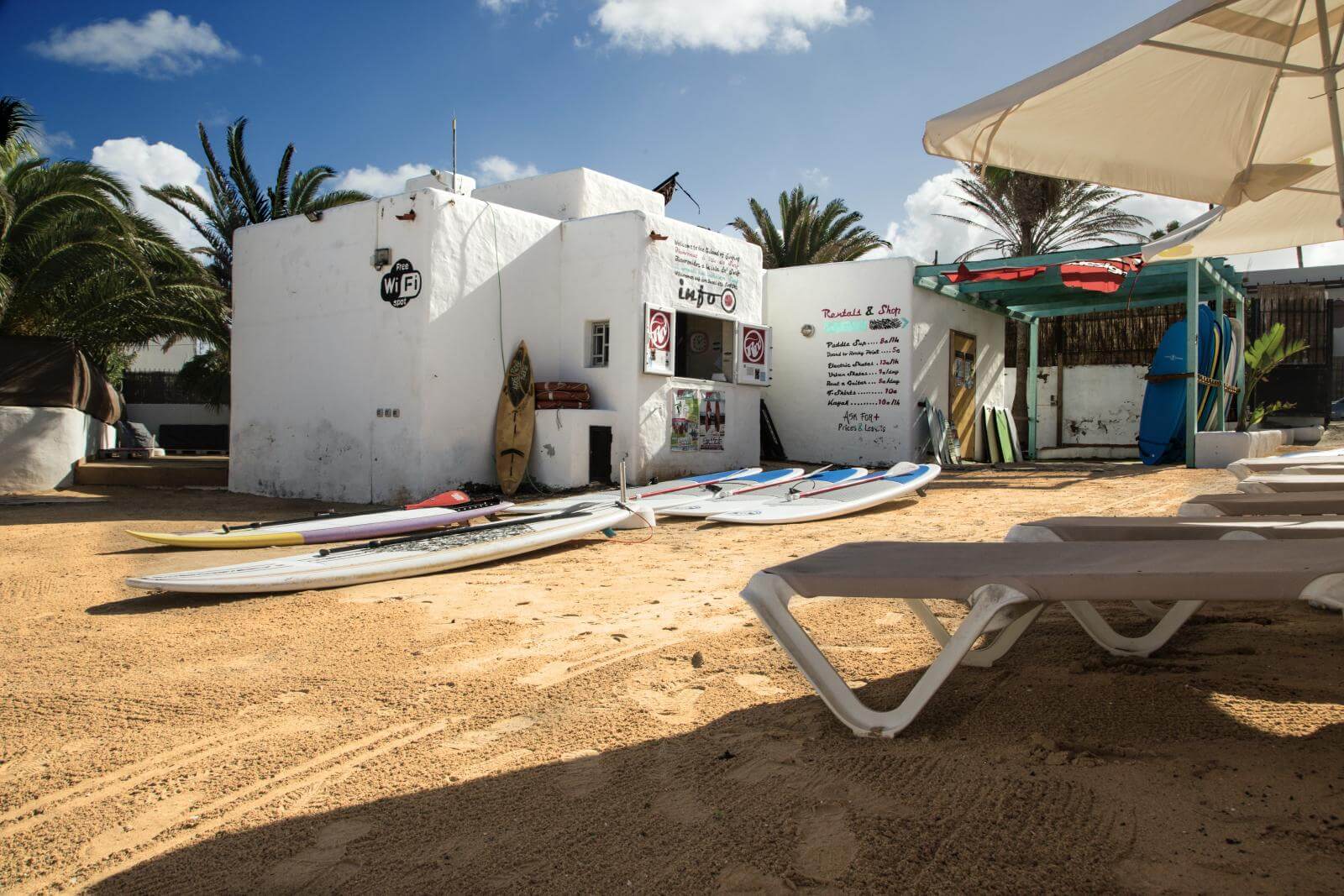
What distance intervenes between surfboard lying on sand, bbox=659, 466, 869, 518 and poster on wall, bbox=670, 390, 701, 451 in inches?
82.3

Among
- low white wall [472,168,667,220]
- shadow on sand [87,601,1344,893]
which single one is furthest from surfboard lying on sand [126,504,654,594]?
low white wall [472,168,667,220]

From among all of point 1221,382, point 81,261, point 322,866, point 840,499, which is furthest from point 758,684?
point 81,261

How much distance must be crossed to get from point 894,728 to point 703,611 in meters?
2.08

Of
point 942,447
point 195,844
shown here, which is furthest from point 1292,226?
point 942,447

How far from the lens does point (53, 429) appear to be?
1293 cm

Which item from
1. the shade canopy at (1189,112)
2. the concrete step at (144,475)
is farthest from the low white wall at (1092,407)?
the concrete step at (144,475)

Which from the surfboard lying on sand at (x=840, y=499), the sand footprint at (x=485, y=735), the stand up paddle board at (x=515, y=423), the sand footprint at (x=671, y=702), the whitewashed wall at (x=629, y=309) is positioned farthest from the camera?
the whitewashed wall at (x=629, y=309)

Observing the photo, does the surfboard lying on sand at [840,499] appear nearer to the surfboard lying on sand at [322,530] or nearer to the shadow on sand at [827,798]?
the surfboard lying on sand at [322,530]

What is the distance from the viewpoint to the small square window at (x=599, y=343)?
12.5 m

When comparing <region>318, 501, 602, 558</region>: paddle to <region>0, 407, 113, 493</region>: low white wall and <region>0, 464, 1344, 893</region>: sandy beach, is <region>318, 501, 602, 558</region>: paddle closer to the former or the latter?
<region>0, 464, 1344, 893</region>: sandy beach

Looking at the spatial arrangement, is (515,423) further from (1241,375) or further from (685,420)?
(1241,375)

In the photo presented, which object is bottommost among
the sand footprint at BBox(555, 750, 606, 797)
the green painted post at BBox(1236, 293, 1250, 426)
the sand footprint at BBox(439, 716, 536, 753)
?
the sand footprint at BBox(439, 716, 536, 753)

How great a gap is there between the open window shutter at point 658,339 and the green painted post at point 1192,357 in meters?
7.53

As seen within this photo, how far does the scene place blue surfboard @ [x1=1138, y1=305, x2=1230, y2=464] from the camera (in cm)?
1407
